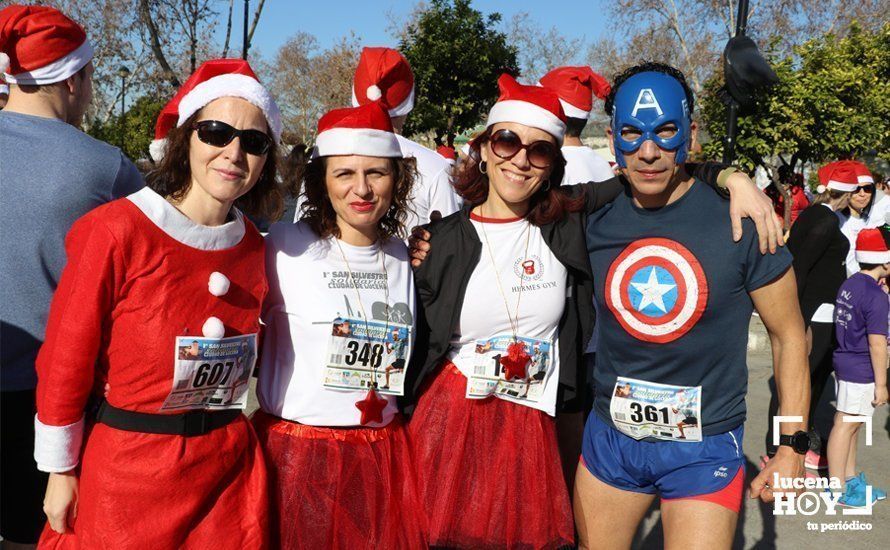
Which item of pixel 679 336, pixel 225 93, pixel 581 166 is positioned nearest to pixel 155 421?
pixel 225 93

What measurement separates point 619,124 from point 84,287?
6.05ft

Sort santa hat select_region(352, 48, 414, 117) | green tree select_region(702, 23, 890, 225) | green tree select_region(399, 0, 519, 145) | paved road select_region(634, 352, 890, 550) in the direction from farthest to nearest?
green tree select_region(399, 0, 519, 145) → green tree select_region(702, 23, 890, 225) → paved road select_region(634, 352, 890, 550) → santa hat select_region(352, 48, 414, 117)

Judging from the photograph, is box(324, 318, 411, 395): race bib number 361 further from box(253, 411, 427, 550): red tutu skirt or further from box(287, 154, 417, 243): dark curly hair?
box(287, 154, 417, 243): dark curly hair

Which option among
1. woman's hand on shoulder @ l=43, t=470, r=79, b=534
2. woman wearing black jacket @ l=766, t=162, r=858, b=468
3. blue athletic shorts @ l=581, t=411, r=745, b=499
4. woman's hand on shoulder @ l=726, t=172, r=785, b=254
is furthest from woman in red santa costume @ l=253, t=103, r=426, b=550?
woman wearing black jacket @ l=766, t=162, r=858, b=468

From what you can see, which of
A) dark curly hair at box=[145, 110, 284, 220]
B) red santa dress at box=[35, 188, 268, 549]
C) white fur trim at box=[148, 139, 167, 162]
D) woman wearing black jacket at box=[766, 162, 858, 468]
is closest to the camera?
red santa dress at box=[35, 188, 268, 549]

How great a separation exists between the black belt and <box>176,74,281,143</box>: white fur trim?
2.94 ft

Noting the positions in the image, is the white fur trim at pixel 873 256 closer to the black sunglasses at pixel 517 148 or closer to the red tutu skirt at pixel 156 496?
the black sunglasses at pixel 517 148

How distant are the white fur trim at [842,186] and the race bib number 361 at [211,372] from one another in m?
6.01

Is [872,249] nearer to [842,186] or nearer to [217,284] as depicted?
[842,186]

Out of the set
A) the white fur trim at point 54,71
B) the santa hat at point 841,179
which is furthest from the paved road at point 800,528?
the white fur trim at point 54,71

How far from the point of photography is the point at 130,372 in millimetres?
2090

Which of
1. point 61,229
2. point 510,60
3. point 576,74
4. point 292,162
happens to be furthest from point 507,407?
point 510,60

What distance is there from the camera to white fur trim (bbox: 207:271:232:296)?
216 centimetres

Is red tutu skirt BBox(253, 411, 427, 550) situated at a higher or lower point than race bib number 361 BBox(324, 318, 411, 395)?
lower
